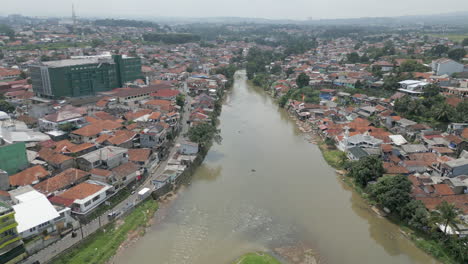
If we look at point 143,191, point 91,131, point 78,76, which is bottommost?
point 143,191

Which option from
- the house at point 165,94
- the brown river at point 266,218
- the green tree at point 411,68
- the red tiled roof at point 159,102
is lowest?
the brown river at point 266,218

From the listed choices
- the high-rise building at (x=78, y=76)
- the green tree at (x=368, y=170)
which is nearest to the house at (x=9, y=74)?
the high-rise building at (x=78, y=76)

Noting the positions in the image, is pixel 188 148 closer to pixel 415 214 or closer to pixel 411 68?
pixel 415 214

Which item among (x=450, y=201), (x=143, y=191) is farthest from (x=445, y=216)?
(x=143, y=191)

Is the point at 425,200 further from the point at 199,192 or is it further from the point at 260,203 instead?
the point at 199,192

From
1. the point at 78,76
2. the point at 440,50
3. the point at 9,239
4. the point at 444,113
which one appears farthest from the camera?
the point at 440,50

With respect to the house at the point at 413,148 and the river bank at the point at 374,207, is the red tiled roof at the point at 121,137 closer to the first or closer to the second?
the river bank at the point at 374,207

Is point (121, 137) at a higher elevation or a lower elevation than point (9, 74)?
lower
